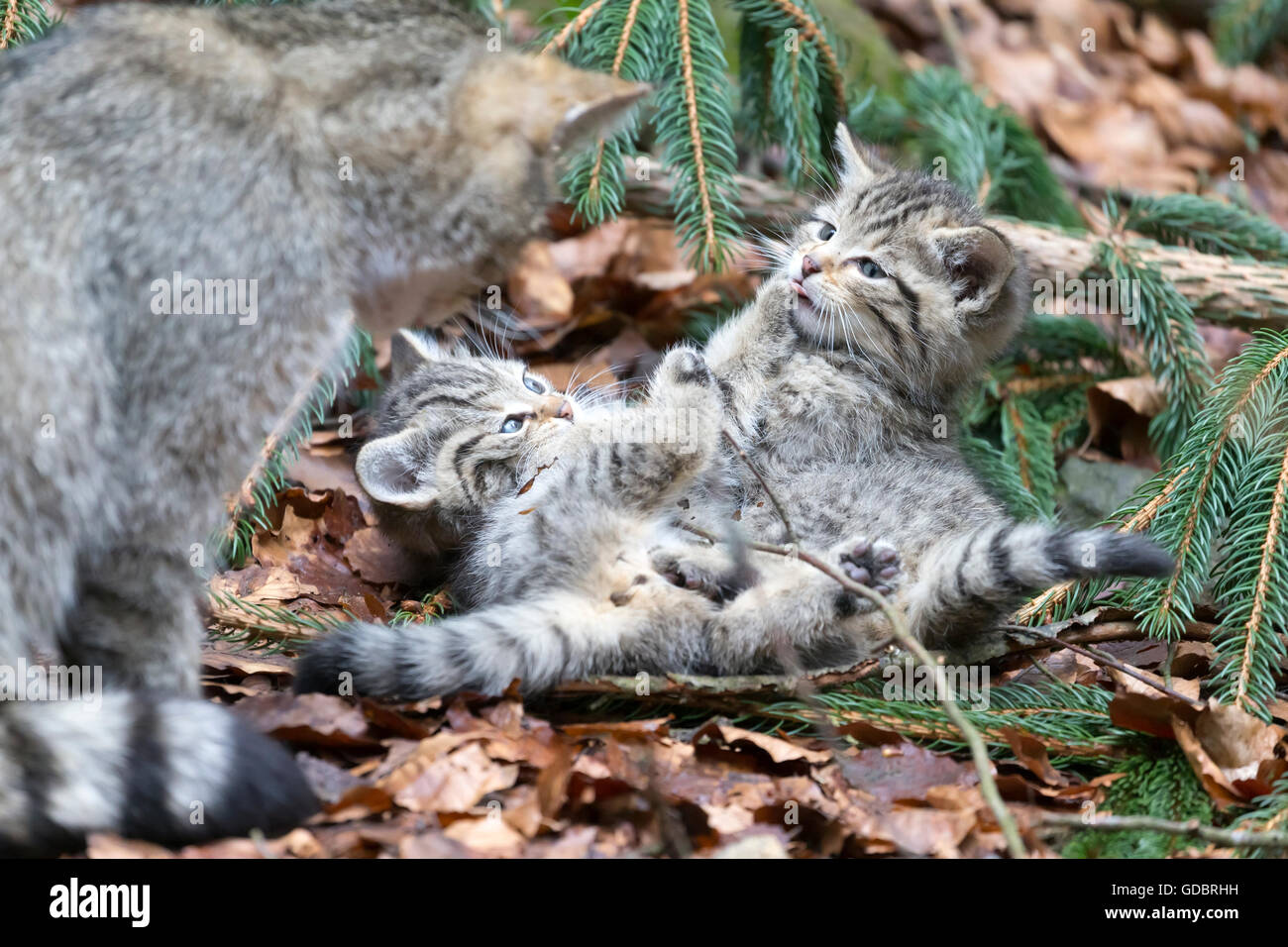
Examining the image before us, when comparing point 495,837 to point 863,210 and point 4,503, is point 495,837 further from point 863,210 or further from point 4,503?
point 863,210

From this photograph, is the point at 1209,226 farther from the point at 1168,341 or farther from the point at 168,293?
the point at 168,293

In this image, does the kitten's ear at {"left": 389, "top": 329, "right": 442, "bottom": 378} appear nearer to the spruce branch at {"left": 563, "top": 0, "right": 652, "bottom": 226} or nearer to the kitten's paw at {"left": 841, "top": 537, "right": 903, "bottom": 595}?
the spruce branch at {"left": 563, "top": 0, "right": 652, "bottom": 226}

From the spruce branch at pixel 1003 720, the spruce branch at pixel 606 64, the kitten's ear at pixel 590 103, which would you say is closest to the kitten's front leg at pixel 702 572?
the spruce branch at pixel 1003 720

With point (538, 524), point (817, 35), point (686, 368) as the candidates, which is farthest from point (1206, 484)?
point (817, 35)

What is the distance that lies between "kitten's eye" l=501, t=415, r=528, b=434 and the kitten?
3.69ft

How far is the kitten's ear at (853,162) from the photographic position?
492 centimetres

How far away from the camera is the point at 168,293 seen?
109 inches

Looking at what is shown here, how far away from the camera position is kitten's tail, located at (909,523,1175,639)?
318 centimetres

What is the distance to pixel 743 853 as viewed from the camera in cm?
255

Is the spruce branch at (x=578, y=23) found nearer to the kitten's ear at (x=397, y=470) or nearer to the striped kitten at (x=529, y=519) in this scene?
the striped kitten at (x=529, y=519)

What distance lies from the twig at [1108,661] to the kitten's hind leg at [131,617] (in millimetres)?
2373

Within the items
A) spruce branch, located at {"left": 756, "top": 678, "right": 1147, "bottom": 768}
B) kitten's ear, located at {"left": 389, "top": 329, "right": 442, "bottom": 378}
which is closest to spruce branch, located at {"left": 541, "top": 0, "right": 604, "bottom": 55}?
kitten's ear, located at {"left": 389, "top": 329, "right": 442, "bottom": 378}
